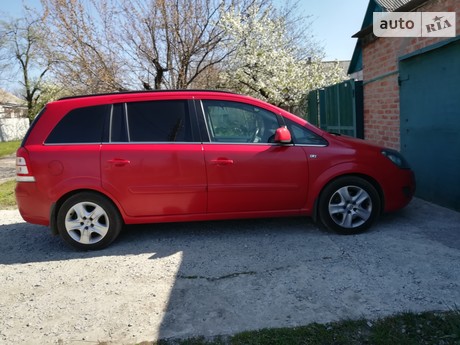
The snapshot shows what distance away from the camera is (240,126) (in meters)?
4.52

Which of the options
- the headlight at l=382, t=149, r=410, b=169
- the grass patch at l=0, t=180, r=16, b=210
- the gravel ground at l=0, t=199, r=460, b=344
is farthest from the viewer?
the grass patch at l=0, t=180, r=16, b=210

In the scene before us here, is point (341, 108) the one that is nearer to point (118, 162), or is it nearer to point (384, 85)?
point (384, 85)

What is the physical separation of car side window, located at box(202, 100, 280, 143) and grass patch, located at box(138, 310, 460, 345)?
7.65 feet

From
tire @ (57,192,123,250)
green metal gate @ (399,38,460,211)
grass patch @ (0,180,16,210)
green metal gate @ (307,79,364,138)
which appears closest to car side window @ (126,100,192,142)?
tire @ (57,192,123,250)

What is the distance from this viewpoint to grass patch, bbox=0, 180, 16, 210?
7.16m

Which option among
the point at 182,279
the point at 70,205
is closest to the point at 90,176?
the point at 70,205

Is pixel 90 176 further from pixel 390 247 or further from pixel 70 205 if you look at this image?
pixel 390 247

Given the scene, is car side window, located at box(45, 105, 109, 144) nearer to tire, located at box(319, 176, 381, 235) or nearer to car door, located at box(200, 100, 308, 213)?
car door, located at box(200, 100, 308, 213)

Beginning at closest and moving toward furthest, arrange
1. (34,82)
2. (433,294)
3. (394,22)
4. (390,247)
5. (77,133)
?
(433,294) → (390,247) → (77,133) → (394,22) → (34,82)

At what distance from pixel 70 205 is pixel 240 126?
84.4 inches

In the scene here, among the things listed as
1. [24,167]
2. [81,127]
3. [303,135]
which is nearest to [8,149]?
[24,167]

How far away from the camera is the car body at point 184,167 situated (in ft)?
13.9

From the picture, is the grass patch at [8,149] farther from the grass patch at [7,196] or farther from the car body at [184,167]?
the car body at [184,167]

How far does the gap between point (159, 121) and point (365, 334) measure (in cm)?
305
